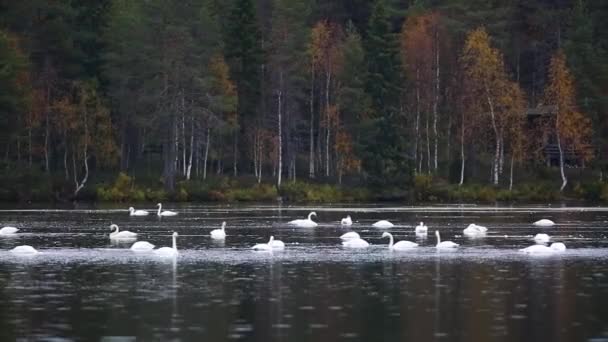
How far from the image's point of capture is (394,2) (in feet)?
370

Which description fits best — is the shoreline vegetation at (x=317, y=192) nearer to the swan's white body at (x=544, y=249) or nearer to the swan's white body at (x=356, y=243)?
the swan's white body at (x=356, y=243)

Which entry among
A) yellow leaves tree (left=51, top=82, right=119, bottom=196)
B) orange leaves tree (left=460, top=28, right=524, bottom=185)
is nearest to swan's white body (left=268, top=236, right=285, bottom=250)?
yellow leaves tree (left=51, top=82, right=119, bottom=196)

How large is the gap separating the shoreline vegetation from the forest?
5.2 inches

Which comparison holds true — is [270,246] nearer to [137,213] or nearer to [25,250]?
[25,250]

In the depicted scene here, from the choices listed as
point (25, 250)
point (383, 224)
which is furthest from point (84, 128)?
point (25, 250)

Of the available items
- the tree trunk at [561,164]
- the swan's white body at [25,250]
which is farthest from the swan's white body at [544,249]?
the tree trunk at [561,164]

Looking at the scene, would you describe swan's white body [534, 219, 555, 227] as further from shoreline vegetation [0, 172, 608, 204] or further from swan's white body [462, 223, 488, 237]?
shoreline vegetation [0, 172, 608, 204]

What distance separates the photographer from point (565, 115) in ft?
305

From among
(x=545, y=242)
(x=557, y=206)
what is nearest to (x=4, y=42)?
(x=557, y=206)

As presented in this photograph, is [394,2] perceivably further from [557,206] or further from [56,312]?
[56,312]

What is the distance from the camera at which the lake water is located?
28.3 meters

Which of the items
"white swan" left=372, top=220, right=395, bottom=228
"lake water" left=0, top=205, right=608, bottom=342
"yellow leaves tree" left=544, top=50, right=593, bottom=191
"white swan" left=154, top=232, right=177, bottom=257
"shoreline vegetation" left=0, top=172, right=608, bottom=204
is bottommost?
"lake water" left=0, top=205, right=608, bottom=342

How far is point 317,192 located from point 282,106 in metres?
8.93

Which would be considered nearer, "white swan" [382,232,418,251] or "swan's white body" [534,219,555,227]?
"white swan" [382,232,418,251]
